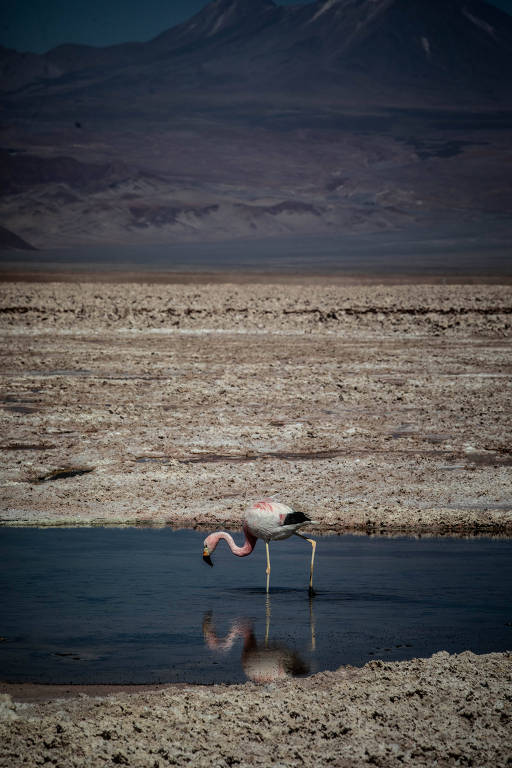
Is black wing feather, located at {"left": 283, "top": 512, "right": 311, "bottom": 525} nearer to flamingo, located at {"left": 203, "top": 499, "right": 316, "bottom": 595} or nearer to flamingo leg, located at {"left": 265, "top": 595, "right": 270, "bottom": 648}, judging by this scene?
flamingo, located at {"left": 203, "top": 499, "right": 316, "bottom": 595}

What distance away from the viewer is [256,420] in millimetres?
14477

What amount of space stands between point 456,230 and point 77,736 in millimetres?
144688

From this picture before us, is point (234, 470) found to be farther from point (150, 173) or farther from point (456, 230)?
point (150, 173)

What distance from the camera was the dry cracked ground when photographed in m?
10.3

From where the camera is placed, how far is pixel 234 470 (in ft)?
37.8

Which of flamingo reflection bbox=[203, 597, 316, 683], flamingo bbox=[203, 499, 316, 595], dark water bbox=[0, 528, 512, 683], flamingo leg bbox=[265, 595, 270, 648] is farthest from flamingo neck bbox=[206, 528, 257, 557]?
flamingo reflection bbox=[203, 597, 316, 683]

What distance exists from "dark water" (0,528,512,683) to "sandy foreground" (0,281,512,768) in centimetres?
36

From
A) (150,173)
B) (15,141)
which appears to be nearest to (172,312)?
(150,173)

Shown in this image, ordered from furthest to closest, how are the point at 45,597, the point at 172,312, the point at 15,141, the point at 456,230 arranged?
the point at 15,141 < the point at 456,230 < the point at 172,312 < the point at 45,597

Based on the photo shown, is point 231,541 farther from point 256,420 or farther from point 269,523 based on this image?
point 256,420

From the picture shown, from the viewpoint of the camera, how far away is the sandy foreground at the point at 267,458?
17.7 feet

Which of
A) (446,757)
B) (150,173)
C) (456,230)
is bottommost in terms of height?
(446,757)

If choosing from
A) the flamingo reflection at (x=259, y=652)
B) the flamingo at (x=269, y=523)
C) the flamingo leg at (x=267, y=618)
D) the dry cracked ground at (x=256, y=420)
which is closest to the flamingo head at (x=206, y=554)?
the flamingo at (x=269, y=523)

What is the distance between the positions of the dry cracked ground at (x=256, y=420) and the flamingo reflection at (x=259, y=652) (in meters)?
2.45
